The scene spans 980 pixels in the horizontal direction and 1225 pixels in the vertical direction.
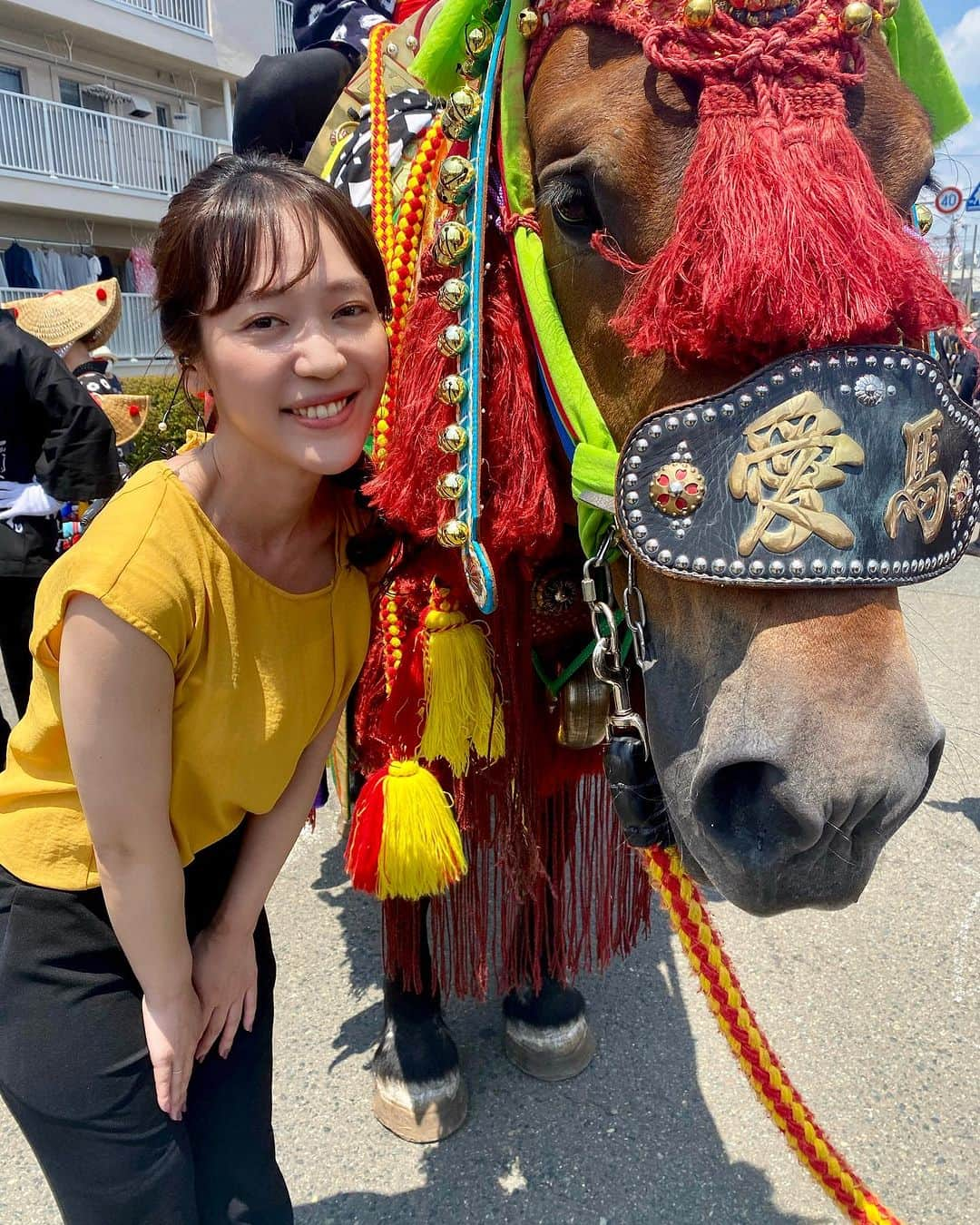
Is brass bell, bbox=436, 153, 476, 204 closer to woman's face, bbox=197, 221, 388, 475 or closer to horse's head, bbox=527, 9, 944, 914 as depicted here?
horse's head, bbox=527, 9, 944, 914

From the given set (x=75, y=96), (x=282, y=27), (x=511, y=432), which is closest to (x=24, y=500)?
(x=511, y=432)

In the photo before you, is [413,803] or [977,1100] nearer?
[413,803]

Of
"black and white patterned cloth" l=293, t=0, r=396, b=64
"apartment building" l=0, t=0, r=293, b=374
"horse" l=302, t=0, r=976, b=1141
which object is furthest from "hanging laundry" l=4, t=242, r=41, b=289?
"horse" l=302, t=0, r=976, b=1141

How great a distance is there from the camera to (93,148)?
1297 cm

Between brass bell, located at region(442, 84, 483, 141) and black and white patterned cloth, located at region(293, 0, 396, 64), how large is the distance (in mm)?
1292

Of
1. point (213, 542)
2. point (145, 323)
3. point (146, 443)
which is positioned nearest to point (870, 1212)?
point (213, 542)

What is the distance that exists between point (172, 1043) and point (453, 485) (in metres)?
0.85

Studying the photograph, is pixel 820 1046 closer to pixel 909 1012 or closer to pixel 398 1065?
pixel 909 1012

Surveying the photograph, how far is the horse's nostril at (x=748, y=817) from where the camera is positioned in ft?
3.05

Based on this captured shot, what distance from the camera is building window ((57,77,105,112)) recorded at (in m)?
13.5

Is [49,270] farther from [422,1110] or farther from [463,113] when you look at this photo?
[422,1110]

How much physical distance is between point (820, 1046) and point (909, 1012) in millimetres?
301

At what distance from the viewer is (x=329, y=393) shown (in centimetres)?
105

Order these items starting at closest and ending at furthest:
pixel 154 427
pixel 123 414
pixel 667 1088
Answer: pixel 667 1088 < pixel 123 414 < pixel 154 427
